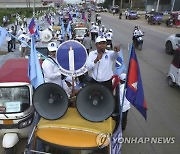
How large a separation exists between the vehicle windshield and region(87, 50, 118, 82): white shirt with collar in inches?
59.4

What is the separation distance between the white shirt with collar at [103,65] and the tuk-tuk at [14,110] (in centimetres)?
144

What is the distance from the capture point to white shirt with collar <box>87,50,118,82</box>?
5605mm

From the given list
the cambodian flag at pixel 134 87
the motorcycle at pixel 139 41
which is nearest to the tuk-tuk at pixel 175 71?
the cambodian flag at pixel 134 87

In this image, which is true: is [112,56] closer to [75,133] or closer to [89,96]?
[89,96]

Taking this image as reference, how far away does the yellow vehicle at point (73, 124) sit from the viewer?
3861 millimetres

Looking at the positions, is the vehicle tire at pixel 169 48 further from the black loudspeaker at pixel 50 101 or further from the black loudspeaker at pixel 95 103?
the black loudspeaker at pixel 50 101

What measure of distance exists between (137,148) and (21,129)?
2600 mm

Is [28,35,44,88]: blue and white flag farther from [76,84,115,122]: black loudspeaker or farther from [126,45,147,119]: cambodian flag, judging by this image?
[126,45,147,119]: cambodian flag

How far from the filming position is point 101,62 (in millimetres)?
5613

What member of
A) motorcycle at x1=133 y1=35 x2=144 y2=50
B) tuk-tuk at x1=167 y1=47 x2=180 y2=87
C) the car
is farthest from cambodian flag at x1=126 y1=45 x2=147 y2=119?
motorcycle at x1=133 y1=35 x2=144 y2=50

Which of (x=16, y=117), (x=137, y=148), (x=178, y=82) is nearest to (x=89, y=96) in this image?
(x=16, y=117)

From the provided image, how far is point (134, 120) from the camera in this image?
7.44 meters

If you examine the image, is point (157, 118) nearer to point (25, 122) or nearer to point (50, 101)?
point (25, 122)

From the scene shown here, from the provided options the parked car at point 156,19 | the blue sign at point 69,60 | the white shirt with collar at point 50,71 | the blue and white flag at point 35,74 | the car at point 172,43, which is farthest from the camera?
the parked car at point 156,19
